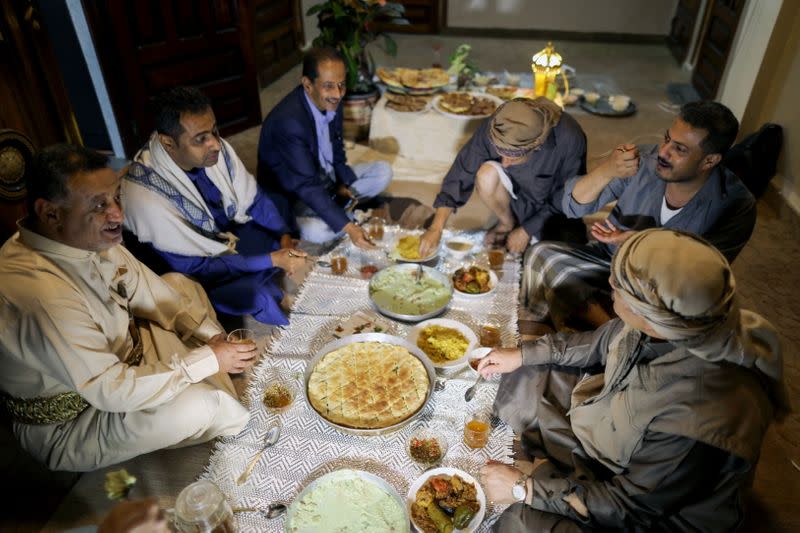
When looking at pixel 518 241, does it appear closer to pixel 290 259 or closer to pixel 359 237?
pixel 359 237

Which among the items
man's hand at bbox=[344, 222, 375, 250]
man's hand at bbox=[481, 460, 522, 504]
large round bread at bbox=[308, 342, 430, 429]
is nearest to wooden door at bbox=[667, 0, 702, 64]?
man's hand at bbox=[344, 222, 375, 250]

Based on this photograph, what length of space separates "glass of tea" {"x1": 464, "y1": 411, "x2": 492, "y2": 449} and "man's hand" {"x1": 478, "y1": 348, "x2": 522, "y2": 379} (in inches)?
9.0

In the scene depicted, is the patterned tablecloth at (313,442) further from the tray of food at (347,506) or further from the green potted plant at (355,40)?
the green potted plant at (355,40)

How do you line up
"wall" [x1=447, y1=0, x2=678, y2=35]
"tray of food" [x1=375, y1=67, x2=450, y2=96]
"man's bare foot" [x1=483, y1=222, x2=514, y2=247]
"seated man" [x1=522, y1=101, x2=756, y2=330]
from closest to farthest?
"seated man" [x1=522, y1=101, x2=756, y2=330]
"man's bare foot" [x1=483, y1=222, x2=514, y2=247]
"tray of food" [x1=375, y1=67, x2=450, y2=96]
"wall" [x1=447, y1=0, x2=678, y2=35]

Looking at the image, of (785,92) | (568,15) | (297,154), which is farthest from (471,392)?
(568,15)

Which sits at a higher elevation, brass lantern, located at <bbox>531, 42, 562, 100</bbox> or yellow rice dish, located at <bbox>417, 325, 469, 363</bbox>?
brass lantern, located at <bbox>531, 42, 562, 100</bbox>

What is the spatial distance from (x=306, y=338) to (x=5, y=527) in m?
1.48

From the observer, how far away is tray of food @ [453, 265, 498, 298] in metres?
2.74

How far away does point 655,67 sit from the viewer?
27.5 ft

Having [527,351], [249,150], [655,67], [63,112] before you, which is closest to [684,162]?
[527,351]

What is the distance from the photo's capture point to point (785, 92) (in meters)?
4.70

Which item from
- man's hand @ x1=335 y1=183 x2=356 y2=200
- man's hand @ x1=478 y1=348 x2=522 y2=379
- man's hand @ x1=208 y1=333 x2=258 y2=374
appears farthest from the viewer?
man's hand @ x1=335 y1=183 x2=356 y2=200

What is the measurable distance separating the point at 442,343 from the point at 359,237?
3.34 ft

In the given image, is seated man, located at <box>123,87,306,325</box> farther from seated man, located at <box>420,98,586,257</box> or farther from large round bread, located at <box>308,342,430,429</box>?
seated man, located at <box>420,98,586,257</box>
